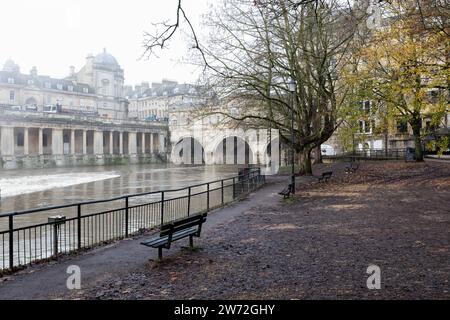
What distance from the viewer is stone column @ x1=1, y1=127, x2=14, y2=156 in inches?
2372

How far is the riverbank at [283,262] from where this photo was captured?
5824mm

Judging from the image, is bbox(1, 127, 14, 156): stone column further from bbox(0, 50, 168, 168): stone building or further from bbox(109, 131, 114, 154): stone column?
bbox(109, 131, 114, 154): stone column

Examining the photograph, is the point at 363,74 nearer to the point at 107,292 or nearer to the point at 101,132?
the point at 107,292

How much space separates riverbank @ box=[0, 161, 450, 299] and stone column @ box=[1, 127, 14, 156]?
56419 mm

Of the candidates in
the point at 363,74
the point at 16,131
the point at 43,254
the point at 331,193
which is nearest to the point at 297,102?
the point at 363,74

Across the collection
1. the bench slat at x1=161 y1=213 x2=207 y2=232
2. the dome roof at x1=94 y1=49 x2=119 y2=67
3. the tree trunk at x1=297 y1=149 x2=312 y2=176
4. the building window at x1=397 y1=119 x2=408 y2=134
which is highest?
the dome roof at x1=94 y1=49 x2=119 y2=67

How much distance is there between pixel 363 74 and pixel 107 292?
19.3 metres

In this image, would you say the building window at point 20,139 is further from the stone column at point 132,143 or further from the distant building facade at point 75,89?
the stone column at point 132,143

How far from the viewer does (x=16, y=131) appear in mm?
66250

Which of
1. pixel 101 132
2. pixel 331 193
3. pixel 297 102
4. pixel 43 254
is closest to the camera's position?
pixel 43 254

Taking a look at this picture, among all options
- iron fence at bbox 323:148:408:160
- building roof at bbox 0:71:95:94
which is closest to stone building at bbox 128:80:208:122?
building roof at bbox 0:71:95:94

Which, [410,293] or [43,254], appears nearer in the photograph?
[410,293]

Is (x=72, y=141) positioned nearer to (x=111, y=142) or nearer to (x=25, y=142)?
(x=25, y=142)
